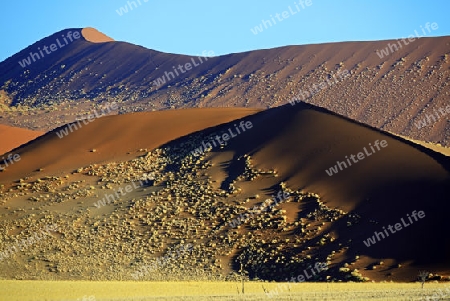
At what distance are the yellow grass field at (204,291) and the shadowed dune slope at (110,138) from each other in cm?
1628

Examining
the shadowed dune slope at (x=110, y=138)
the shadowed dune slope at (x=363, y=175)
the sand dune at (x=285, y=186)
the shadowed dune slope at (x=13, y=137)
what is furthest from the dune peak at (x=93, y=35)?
the shadowed dune slope at (x=363, y=175)

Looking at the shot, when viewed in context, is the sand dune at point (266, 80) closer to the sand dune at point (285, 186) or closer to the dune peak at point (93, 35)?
the dune peak at point (93, 35)

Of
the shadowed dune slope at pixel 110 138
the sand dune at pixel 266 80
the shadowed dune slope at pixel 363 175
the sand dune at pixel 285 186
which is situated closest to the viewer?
the shadowed dune slope at pixel 363 175

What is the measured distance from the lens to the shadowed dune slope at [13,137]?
62281mm

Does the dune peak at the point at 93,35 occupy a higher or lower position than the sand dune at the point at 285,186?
higher

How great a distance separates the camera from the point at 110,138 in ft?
128

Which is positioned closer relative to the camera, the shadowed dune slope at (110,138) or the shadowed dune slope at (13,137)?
the shadowed dune slope at (110,138)

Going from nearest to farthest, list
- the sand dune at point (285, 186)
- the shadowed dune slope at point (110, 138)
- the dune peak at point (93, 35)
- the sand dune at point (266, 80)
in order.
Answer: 1. the sand dune at point (285, 186)
2. the shadowed dune slope at point (110, 138)
3. the sand dune at point (266, 80)
4. the dune peak at point (93, 35)

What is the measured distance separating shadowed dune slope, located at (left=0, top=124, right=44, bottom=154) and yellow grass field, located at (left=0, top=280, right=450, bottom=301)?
44283 millimetres

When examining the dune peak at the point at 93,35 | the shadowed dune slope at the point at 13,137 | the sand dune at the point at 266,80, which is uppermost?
the dune peak at the point at 93,35

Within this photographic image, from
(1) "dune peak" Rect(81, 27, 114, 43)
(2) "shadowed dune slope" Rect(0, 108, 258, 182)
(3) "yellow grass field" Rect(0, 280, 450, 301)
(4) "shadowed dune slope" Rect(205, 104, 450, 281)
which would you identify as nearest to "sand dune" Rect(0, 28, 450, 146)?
(1) "dune peak" Rect(81, 27, 114, 43)

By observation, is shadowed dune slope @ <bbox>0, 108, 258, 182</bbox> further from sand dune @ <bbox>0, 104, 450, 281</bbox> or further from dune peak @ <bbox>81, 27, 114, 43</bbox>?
dune peak @ <bbox>81, 27, 114, 43</bbox>

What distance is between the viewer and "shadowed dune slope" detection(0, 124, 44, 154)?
62.3 m

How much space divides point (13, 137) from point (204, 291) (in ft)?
168
